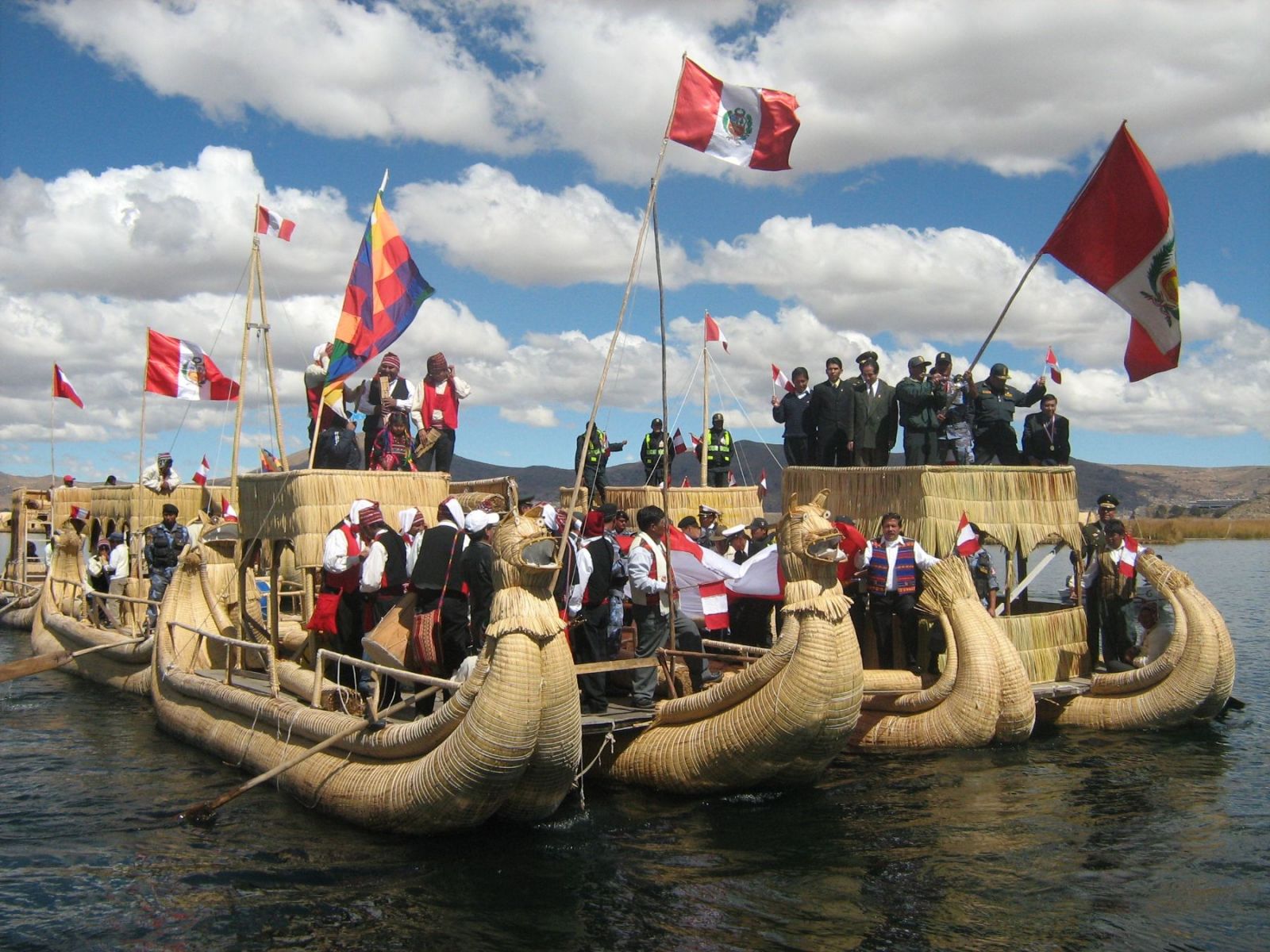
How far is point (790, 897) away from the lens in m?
8.46

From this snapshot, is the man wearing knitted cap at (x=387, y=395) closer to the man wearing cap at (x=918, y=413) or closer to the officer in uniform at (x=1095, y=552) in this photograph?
the man wearing cap at (x=918, y=413)

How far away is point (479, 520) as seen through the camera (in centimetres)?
1084

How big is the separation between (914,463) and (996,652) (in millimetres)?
3901

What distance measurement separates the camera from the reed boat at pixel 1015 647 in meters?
12.8

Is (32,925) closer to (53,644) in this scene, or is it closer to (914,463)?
(914,463)

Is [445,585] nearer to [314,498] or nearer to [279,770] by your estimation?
[279,770]

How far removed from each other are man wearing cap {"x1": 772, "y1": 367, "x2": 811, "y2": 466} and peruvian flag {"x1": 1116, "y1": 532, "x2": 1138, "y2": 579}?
15.0ft

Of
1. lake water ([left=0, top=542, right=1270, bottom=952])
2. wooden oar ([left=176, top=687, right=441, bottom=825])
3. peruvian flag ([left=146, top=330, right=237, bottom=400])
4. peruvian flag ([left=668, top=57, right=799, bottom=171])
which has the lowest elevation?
lake water ([left=0, top=542, right=1270, bottom=952])

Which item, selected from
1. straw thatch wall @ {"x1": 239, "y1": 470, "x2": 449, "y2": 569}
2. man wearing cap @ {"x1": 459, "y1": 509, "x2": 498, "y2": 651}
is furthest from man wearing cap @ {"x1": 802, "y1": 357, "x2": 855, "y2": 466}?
man wearing cap @ {"x1": 459, "y1": 509, "x2": 498, "y2": 651}

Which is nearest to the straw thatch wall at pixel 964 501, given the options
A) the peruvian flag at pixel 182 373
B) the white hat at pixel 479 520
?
the white hat at pixel 479 520

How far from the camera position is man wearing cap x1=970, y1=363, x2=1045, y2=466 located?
1591 cm

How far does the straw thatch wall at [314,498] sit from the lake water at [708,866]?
8.68ft

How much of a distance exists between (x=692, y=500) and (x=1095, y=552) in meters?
7.68

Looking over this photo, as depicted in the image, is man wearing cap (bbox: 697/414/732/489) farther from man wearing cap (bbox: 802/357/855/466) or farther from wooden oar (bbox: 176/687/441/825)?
wooden oar (bbox: 176/687/441/825)
